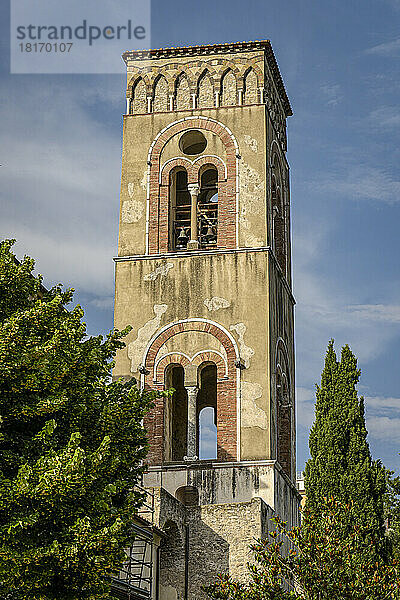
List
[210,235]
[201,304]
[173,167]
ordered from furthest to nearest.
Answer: [173,167]
[210,235]
[201,304]

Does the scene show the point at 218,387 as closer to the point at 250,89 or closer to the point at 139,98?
the point at 250,89

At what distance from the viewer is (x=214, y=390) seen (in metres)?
29.5

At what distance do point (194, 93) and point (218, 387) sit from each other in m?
8.45

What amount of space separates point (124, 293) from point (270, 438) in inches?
216

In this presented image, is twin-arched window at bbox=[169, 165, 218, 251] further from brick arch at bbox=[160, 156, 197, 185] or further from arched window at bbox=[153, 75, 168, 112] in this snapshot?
arched window at bbox=[153, 75, 168, 112]

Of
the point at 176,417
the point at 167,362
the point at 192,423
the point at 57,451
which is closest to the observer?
the point at 57,451

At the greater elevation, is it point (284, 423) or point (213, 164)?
point (213, 164)

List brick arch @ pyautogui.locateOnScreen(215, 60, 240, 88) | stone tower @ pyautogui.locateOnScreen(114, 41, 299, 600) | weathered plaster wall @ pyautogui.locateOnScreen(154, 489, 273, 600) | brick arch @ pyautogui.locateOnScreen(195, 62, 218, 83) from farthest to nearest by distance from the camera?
brick arch @ pyautogui.locateOnScreen(195, 62, 218, 83)
brick arch @ pyautogui.locateOnScreen(215, 60, 240, 88)
stone tower @ pyautogui.locateOnScreen(114, 41, 299, 600)
weathered plaster wall @ pyautogui.locateOnScreen(154, 489, 273, 600)

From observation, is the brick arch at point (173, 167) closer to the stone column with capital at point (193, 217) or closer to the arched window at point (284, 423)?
the stone column with capital at point (193, 217)

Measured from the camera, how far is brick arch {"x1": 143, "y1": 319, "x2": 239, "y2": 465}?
83.3ft

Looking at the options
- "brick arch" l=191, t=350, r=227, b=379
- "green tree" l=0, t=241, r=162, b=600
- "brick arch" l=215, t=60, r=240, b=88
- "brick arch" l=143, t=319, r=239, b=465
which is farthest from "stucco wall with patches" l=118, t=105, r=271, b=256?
"green tree" l=0, t=241, r=162, b=600

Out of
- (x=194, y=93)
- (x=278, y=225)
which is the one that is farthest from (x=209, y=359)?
(x=194, y=93)

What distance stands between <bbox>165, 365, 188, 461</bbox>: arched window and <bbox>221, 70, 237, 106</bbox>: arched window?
744cm

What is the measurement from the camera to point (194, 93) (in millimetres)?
29031
